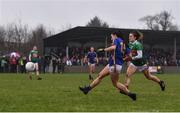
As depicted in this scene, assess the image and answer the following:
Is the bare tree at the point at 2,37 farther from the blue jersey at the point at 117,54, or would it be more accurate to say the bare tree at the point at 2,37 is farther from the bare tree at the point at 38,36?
the blue jersey at the point at 117,54

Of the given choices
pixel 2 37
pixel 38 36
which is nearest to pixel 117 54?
pixel 2 37

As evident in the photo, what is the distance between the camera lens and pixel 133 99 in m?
13.0

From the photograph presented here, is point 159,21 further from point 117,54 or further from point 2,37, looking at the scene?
point 117,54

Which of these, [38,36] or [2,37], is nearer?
[2,37]

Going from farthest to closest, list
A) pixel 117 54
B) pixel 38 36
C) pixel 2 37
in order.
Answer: pixel 38 36
pixel 2 37
pixel 117 54

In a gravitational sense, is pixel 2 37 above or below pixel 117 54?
above

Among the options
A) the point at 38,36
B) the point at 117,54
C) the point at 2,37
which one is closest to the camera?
the point at 117,54

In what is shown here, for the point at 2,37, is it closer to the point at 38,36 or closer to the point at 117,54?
the point at 38,36

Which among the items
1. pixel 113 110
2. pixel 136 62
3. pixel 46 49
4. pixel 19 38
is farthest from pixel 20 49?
pixel 113 110

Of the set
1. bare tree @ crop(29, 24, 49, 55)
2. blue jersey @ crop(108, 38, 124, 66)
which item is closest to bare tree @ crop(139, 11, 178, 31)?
bare tree @ crop(29, 24, 49, 55)

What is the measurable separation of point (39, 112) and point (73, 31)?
4839 centimetres

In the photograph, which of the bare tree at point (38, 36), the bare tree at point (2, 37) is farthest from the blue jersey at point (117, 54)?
the bare tree at point (38, 36)

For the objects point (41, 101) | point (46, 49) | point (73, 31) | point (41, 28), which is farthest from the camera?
point (41, 28)

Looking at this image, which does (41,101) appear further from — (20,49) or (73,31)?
(20,49)
